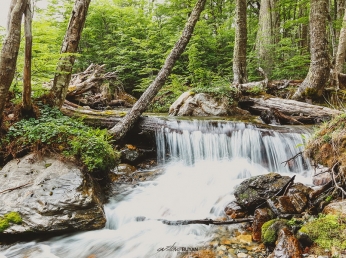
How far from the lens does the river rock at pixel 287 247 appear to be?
2.87 meters

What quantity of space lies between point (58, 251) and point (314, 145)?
426 centimetres

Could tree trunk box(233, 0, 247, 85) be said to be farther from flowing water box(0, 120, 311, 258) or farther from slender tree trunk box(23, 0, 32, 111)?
slender tree trunk box(23, 0, 32, 111)

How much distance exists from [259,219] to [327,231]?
102cm

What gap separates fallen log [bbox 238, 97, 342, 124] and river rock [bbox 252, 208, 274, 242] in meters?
4.79

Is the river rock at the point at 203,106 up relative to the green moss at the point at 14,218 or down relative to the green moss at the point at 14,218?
up

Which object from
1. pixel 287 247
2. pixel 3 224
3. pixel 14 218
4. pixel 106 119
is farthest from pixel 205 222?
pixel 106 119

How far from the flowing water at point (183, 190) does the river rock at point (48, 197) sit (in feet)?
0.80

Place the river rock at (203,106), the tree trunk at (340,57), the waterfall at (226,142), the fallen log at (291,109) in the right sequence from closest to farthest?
the waterfall at (226,142) < the fallen log at (291,109) < the tree trunk at (340,57) < the river rock at (203,106)

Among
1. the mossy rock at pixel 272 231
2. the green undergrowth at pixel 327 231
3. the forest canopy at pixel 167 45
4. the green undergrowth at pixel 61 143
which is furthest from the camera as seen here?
the forest canopy at pixel 167 45

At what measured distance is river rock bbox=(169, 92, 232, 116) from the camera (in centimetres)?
981

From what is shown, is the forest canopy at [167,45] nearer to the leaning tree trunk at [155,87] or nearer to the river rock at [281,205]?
the leaning tree trunk at [155,87]

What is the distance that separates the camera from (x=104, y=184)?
5773 mm

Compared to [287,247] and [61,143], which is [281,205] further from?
[61,143]

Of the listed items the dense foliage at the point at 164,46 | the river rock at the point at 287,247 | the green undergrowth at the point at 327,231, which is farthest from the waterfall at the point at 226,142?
the dense foliage at the point at 164,46
